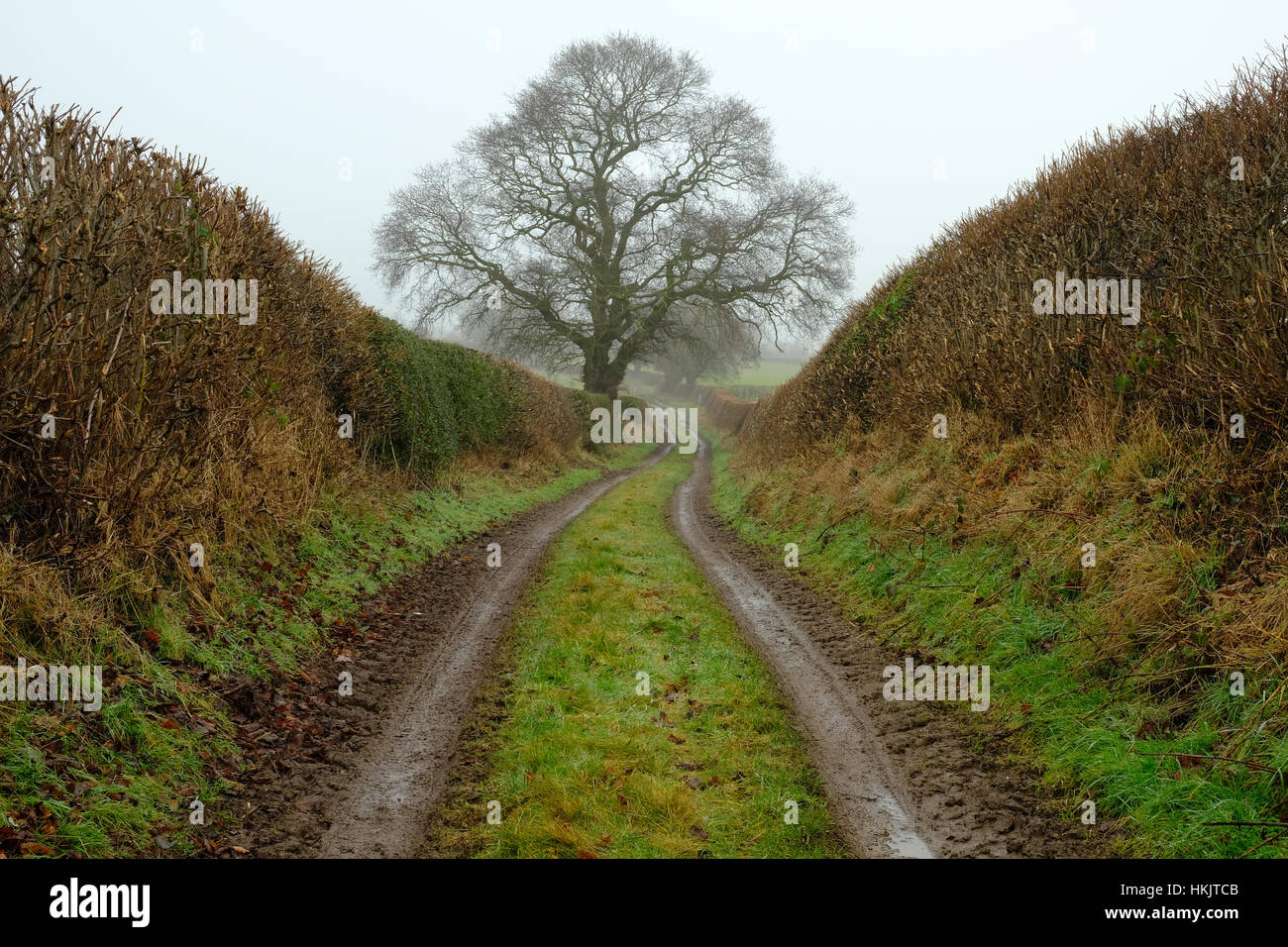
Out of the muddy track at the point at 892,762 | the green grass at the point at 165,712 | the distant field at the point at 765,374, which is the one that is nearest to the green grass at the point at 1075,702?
the muddy track at the point at 892,762

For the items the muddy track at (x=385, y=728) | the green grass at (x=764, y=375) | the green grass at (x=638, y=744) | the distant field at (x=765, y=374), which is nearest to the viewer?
the green grass at (x=638, y=744)

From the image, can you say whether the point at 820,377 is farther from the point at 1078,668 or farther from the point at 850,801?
the point at 850,801

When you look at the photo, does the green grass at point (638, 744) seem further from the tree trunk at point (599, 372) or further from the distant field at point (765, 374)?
the distant field at point (765, 374)

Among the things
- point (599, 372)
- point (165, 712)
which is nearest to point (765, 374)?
point (599, 372)

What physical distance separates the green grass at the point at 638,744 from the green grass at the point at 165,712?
1609 mm

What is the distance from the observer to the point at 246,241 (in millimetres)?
8406

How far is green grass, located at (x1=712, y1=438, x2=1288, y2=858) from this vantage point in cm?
369

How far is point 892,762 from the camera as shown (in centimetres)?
502

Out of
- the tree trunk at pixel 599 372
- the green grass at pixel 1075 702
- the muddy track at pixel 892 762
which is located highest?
the tree trunk at pixel 599 372

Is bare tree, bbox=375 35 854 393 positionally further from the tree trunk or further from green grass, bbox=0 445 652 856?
green grass, bbox=0 445 652 856

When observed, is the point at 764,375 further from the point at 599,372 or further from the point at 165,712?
the point at 165,712

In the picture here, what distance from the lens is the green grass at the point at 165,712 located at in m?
3.68

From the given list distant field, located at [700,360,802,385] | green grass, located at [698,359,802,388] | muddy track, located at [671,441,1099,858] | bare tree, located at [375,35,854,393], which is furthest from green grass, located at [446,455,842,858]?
distant field, located at [700,360,802,385]
